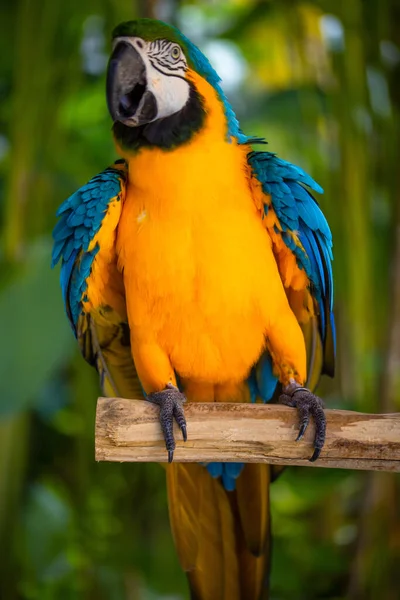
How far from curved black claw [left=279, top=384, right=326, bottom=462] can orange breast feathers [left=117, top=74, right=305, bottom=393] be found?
39 millimetres

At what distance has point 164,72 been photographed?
759 millimetres

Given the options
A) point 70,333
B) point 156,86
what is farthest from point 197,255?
point 70,333

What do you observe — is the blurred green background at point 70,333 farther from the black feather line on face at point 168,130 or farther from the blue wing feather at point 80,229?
the black feather line on face at point 168,130

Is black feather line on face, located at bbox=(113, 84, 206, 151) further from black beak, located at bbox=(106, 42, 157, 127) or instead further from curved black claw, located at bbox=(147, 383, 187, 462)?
curved black claw, located at bbox=(147, 383, 187, 462)

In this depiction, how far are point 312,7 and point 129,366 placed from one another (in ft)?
3.33

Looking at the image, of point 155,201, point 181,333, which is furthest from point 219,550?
point 155,201

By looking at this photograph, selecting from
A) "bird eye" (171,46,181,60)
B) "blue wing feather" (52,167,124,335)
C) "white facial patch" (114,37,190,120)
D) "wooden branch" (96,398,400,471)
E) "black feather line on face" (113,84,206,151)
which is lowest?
"wooden branch" (96,398,400,471)

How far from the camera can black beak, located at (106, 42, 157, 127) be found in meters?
0.71

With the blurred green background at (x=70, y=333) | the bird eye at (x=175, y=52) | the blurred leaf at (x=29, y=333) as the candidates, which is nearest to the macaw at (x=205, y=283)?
the bird eye at (x=175, y=52)

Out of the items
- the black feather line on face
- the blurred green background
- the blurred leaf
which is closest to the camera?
the black feather line on face

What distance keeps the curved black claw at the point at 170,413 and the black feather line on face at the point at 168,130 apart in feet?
1.13

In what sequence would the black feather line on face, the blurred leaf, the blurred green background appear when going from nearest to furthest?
the black feather line on face < the blurred leaf < the blurred green background

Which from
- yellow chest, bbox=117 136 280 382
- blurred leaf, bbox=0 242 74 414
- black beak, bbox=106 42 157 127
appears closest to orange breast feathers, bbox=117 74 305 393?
yellow chest, bbox=117 136 280 382

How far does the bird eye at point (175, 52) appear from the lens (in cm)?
78
